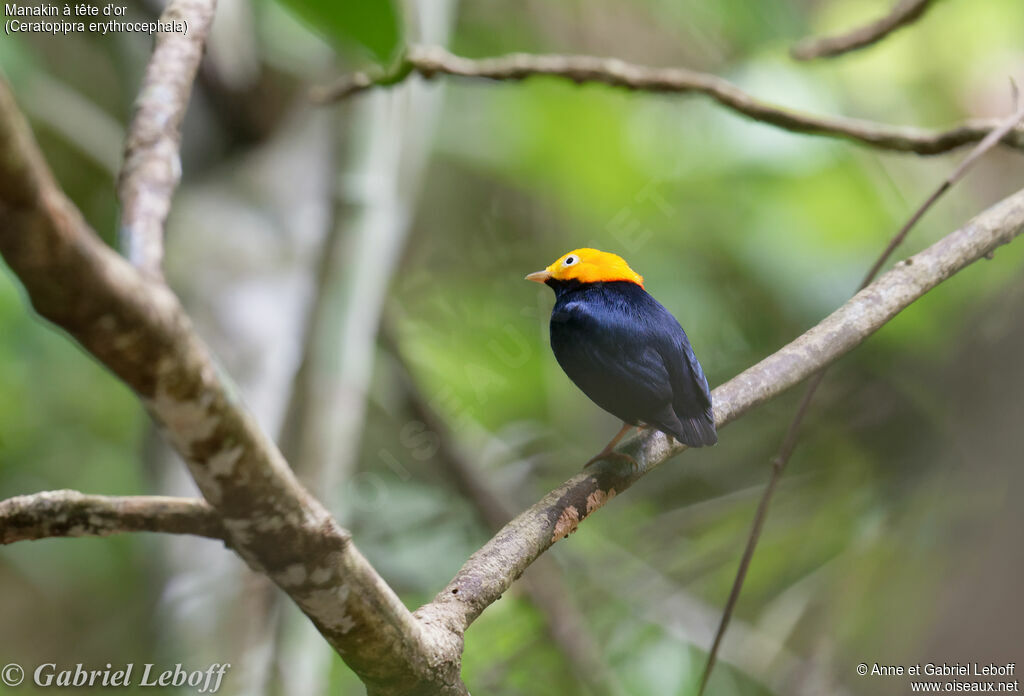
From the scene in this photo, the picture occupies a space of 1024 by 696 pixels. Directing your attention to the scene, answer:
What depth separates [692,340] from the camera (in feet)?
10.4

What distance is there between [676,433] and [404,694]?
66cm

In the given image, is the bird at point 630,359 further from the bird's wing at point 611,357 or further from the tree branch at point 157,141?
the tree branch at point 157,141

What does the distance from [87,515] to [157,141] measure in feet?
1.36

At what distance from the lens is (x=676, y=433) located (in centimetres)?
144

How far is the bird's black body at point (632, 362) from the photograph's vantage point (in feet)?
4.83

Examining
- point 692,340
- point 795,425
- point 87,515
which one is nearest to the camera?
point 87,515

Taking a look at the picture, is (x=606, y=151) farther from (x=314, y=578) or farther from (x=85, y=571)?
(x=314, y=578)

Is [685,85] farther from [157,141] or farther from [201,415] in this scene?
[201,415]

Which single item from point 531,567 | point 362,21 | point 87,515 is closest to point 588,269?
point 362,21

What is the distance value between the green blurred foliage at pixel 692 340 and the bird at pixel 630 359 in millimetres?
1167

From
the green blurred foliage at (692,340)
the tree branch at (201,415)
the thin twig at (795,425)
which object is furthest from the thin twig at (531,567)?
the tree branch at (201,415)

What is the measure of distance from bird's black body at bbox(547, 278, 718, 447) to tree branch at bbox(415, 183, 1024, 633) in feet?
0.25

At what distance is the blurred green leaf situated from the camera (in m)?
2.04

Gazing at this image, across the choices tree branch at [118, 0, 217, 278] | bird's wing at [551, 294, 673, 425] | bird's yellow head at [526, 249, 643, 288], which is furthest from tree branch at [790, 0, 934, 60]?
tree branch at [118, 0, 217, 278]
